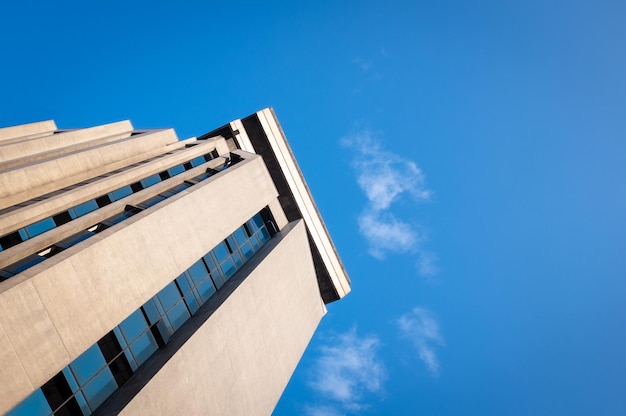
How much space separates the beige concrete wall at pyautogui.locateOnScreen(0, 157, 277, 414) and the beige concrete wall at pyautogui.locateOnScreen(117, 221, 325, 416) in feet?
11.8

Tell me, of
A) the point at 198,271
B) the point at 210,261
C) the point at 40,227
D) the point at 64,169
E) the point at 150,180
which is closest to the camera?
the point at 40,227

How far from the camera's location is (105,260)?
18.5m

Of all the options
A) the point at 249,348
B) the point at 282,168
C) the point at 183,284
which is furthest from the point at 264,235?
the point at 183,284

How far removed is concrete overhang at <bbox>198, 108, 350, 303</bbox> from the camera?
4300cm

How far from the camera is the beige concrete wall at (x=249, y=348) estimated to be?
792 inches

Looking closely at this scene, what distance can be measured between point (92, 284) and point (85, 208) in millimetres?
7006

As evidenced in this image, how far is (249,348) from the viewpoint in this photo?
92.0 feet

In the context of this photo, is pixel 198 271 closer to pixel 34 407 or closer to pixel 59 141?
pixel 34 407

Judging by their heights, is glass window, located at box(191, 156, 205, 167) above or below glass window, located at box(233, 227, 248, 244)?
above

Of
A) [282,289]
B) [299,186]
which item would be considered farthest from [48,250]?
[299,186]

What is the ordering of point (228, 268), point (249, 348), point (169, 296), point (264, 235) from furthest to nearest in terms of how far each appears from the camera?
point (264, 235) < point (228, 268) < point (249, 348) < point (169, 296)

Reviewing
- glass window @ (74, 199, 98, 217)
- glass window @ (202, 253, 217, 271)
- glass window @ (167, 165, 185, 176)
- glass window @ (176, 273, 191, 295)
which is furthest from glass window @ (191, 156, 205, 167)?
glass window @ (176, 273, 191, 295)

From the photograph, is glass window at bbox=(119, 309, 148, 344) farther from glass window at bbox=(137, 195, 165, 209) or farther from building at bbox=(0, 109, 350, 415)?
glass window at bbox=(137, 195, 165, 209)

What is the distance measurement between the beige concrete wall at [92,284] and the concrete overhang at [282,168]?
15.6m
